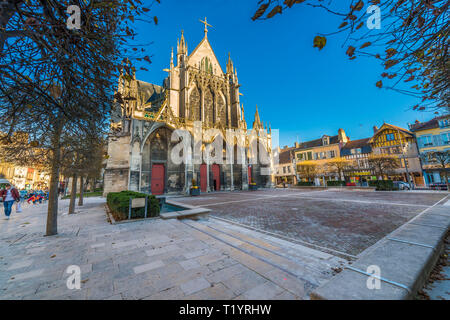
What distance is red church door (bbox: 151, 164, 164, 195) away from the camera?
683 inches

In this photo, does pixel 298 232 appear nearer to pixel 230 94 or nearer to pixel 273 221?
pixel 273 221

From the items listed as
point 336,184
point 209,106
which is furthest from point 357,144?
point 209,106

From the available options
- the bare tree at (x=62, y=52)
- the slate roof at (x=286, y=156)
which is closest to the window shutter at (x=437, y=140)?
the slate roof at (x=286, y=156)

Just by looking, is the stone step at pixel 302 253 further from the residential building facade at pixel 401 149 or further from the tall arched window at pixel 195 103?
the residential building facade at pixel 401 149

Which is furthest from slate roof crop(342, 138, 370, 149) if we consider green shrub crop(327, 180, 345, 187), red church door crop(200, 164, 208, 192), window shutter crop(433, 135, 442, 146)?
red church door crop(200, 164, 208, 192)

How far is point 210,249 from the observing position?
10.8 feet

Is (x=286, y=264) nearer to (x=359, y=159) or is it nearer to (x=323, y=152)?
(x=359, y=159)

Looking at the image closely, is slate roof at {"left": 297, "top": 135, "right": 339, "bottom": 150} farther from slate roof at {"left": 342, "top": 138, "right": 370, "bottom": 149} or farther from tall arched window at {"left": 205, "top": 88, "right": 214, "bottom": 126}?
tall arched window at {"left": 205, "top": 88, "right": 214, "bottom": 126}

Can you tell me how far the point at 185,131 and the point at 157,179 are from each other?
5.94m

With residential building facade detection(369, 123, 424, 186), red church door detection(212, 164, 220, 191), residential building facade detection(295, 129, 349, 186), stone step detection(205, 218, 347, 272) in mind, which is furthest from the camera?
residential building facade detection(295, 129, 349, 186)

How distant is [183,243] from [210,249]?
720 mm

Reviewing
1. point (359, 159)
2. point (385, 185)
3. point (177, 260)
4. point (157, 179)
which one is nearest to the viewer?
point (177, 260)

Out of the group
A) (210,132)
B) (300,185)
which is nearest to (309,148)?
(300,185)

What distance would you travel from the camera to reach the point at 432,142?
24.7 meters
